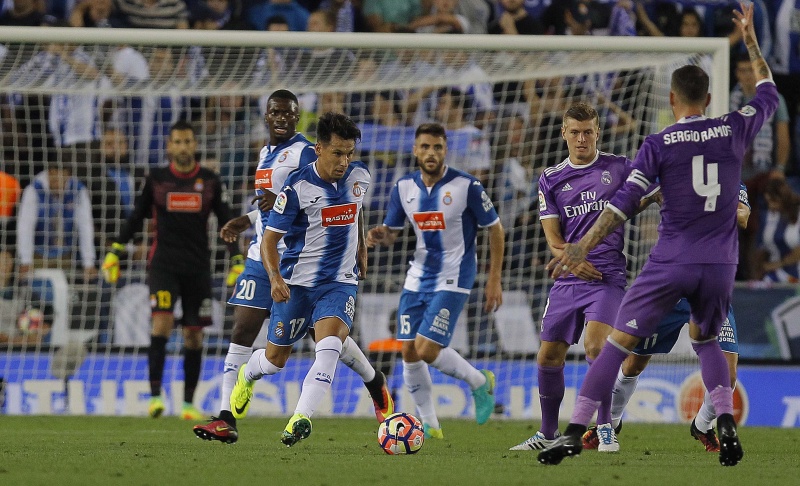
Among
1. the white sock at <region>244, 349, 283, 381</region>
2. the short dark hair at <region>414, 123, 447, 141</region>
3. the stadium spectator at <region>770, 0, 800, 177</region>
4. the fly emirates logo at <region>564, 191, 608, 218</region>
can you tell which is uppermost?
the stadium spectator at <region>770, 0, 800, 177</region>

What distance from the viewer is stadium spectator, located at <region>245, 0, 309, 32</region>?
14.9 meters

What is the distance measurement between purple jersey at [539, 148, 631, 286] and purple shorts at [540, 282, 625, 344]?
7 cm

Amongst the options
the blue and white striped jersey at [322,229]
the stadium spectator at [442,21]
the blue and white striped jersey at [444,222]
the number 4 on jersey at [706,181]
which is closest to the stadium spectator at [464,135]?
the stadium spectator at [442,21]

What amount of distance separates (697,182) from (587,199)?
1.40 metres

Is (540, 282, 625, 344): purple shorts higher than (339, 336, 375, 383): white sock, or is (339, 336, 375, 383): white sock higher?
(540, 282, 625, 344): purple shorts

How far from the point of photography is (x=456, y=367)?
30.4 ft

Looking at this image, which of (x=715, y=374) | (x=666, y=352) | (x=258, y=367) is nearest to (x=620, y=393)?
(x=666, y=352)

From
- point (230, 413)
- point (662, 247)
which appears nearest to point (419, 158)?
point (230, 413)

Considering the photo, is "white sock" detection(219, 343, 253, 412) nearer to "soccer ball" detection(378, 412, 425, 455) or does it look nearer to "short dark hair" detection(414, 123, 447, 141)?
"soccer ball" detection(378, 412, 425, 455)

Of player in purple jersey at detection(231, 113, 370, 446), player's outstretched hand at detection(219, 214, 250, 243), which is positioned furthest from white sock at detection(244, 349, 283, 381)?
player's outstretched hand at detection(219, 214, 250, 243)

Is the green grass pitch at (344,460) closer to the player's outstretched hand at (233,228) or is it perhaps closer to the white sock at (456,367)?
the white sock at (456,367)

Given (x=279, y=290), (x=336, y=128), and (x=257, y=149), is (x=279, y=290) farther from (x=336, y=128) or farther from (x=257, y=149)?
(x=257, y=149)

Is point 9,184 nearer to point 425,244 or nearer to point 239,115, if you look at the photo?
point 239,115

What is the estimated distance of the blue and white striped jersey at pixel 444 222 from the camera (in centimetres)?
914
